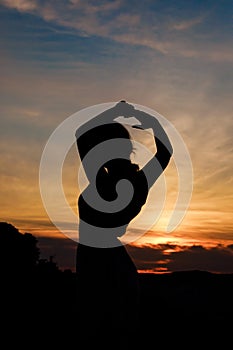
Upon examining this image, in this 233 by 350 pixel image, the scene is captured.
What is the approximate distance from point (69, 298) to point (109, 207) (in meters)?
12.0

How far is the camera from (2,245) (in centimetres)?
2359

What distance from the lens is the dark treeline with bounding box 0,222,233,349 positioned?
896 centimetres

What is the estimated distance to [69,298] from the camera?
51.0 ft

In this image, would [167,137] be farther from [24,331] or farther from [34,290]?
[34,290]

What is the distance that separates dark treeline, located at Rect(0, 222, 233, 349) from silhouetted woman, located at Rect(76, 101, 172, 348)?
0.64 ft

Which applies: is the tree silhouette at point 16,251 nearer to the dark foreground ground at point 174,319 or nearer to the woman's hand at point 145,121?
the dark foreground ground at point 174,319

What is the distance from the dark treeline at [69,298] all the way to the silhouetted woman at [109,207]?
19 cm

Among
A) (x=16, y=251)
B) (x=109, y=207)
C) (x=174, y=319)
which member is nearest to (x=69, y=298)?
(x=174, y=319)

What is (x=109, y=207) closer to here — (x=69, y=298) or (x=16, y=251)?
(x=69, y=298)

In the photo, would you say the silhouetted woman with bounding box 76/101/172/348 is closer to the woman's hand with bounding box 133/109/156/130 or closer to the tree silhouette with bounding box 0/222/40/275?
the woman's hand with bounding box 133/109/156/130

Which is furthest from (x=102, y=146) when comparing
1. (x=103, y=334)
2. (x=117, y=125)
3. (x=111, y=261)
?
(x=103, y=334)

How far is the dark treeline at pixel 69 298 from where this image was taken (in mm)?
8961

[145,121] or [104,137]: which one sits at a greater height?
[145,121]

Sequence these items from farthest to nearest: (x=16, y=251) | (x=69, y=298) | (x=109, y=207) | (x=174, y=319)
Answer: (x=16, y=251), (x=69, y=298), (x=174, y=319), (x=109, y=207)
